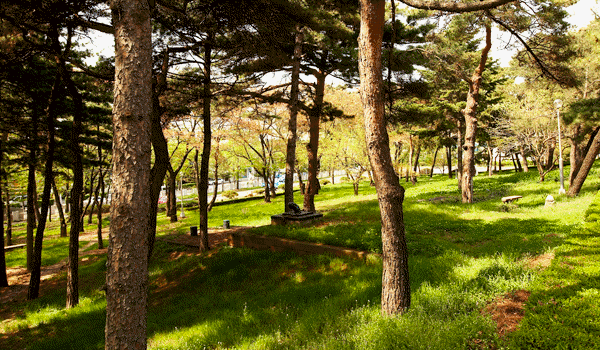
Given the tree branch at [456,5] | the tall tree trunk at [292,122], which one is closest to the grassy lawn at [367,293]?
the tall tree trunk at [292,122]

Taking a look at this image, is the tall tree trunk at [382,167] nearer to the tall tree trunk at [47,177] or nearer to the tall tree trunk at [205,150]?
the tall tree trunk at [205,150]

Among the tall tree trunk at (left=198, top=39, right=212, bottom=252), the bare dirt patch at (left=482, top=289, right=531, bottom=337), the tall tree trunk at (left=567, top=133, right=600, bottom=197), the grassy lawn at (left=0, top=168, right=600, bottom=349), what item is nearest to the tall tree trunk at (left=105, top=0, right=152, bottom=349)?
the grassy lawn at (left=0, top=168, right=600, bottom=349)

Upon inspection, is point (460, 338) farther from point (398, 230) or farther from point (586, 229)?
point (586, 229)

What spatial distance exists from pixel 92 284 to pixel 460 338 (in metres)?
11.5

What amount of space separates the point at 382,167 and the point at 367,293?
8.07 ft

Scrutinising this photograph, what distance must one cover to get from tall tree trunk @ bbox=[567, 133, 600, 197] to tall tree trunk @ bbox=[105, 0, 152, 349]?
15.1 meters

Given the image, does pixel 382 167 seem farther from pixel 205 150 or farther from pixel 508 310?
pixel 205 150

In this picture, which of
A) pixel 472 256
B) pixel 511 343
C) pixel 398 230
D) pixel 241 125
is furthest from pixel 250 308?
pixel 241 125

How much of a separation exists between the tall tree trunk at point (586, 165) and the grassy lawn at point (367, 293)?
2391mm

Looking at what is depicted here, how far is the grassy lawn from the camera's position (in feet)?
12.0

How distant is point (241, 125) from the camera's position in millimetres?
26094

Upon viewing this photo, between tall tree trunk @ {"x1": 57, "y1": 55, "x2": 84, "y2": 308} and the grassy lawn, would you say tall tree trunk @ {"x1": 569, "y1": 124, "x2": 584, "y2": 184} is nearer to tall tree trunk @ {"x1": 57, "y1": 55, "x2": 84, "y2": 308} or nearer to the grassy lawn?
the grassy lawn

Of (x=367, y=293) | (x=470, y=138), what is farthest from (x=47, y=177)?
(x=470, y=138)

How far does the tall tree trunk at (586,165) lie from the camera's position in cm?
1185
